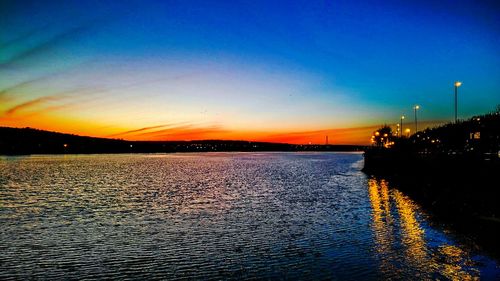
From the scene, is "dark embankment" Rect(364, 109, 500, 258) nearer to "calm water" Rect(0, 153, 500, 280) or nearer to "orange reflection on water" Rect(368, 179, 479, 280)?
"calm water" Rect(0, 153, 500, 280)

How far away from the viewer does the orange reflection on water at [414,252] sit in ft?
43.5

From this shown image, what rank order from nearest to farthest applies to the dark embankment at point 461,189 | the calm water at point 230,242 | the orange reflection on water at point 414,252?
1. the orange reflection on water at point 414,252
2. the calm water at point 230,242
3. the dark embankment at point 461,189

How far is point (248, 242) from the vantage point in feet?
59.0

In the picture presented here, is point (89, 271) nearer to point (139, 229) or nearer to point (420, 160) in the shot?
point (139, 229)

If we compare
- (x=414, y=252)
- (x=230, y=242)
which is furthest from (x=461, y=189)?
(x=230, y=242)

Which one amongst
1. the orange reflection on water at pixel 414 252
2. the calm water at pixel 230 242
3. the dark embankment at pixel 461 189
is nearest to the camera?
the orange reflection on water at pixel 414 252

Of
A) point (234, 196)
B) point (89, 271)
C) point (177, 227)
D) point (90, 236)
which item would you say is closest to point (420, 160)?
point (234, 196)

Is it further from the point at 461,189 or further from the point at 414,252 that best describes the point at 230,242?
the point at 461,189

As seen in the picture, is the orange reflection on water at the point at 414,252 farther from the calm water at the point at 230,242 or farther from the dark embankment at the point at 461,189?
the dark embankment at the point at 461,189

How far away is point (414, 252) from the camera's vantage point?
15766 mm

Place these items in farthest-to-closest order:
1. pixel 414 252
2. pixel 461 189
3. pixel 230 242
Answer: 1. pixel 461 189
2. pixel 230 242
3. pixel 414 252

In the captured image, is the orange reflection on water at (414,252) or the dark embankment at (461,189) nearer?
the orange reflection on water at (414,252)

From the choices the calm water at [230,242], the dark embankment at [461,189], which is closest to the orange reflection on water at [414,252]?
the calm water at [230,242]

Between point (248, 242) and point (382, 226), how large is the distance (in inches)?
Answer: 298
